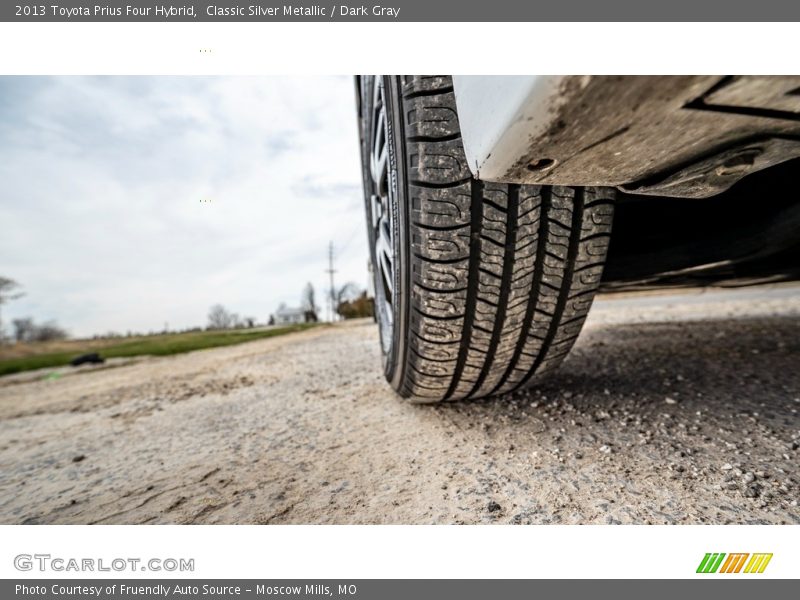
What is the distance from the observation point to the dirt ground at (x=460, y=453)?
58cm

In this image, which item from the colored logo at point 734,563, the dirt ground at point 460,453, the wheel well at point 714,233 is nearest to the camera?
the colored logo at point 734,563

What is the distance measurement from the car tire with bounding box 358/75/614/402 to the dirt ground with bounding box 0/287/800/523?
0.18 metres

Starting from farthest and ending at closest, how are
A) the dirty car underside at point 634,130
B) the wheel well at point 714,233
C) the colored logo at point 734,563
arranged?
the wheel well at point 714,233 < the colored logo at point 734,563 < the dirty car underside at point 634,130

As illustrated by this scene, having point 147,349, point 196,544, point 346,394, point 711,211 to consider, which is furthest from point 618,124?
point 147,349

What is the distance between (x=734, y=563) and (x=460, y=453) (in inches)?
15.7

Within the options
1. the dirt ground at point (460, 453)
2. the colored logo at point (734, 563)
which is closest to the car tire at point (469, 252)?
the dirt ground at point (460, 453)

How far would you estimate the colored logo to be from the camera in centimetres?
46

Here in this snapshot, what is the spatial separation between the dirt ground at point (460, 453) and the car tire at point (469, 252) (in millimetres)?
178

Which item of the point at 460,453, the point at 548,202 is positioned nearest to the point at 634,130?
the point at 548,202

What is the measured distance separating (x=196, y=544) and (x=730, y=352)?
1584 millimetres

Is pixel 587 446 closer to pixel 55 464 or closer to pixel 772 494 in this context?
pixel 772 494

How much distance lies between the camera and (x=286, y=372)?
1895 mm

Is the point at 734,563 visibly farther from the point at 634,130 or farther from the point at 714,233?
the point at 714,233

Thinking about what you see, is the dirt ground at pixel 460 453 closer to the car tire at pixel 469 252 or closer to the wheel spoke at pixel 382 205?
the car tire at pixel 469 252
